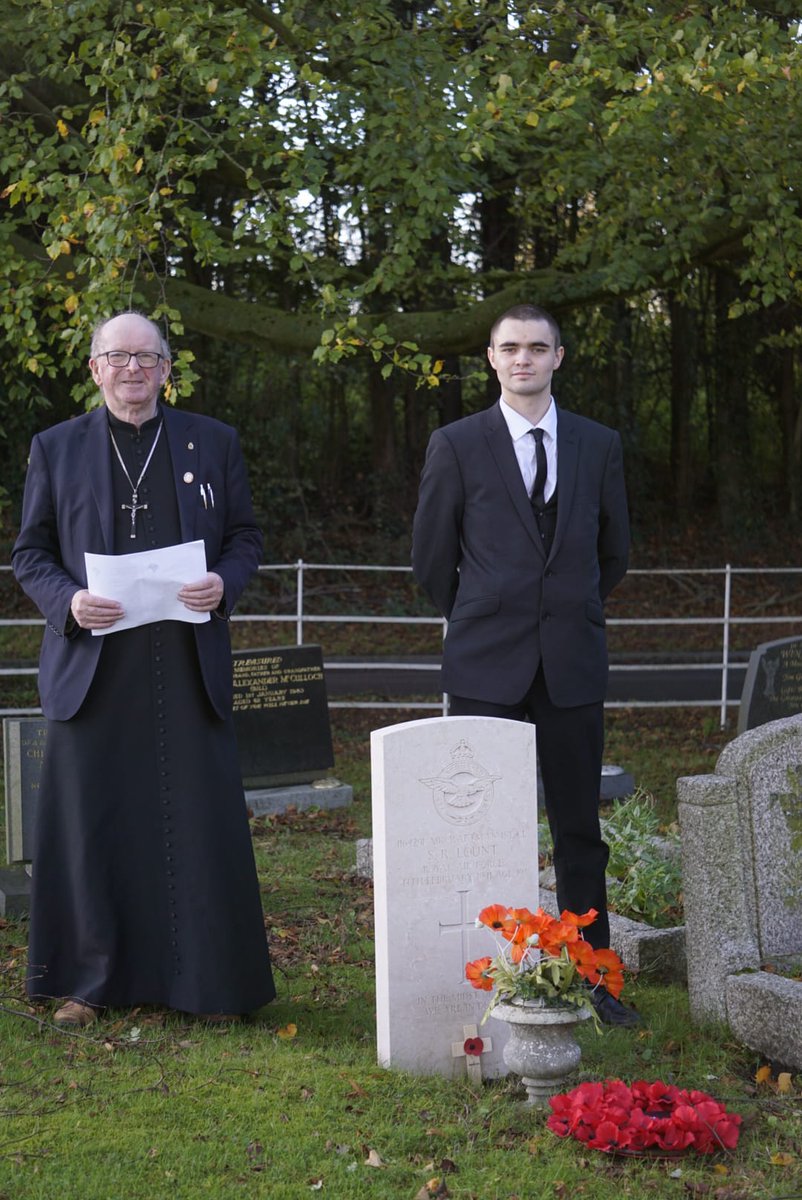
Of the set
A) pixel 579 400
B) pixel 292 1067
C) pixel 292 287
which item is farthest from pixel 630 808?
pixel 579 400

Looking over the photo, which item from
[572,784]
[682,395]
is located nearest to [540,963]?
[572,784]

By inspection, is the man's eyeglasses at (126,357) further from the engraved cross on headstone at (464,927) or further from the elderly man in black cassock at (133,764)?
the engraved cross on headstone at (464,927)

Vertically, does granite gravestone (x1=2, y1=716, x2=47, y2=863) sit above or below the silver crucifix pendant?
below

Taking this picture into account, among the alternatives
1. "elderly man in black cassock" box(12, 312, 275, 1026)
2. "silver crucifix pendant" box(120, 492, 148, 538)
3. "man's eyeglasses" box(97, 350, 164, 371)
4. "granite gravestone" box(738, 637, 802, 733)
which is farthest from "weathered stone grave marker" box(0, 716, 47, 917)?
"granite gravestone" box(738, 637, 802, 733)

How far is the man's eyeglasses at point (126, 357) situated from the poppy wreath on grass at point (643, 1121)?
272 centimetres

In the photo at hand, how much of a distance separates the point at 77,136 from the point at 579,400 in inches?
585

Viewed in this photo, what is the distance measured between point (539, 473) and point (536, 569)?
1.15 feet

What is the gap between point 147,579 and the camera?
4.84m

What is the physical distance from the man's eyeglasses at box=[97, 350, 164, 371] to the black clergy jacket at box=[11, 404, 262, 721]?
25cm

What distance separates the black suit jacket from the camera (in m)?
4.91

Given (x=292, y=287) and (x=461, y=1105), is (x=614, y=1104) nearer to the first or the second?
(x=461, y=1105)

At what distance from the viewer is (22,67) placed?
11.5 m

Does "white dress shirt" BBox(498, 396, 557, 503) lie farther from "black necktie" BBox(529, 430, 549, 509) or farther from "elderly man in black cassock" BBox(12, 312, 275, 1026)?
"elderly man in black cassock" BBox(12, 312, 275, 1026)

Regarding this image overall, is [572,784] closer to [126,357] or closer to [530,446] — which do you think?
[530,446]
